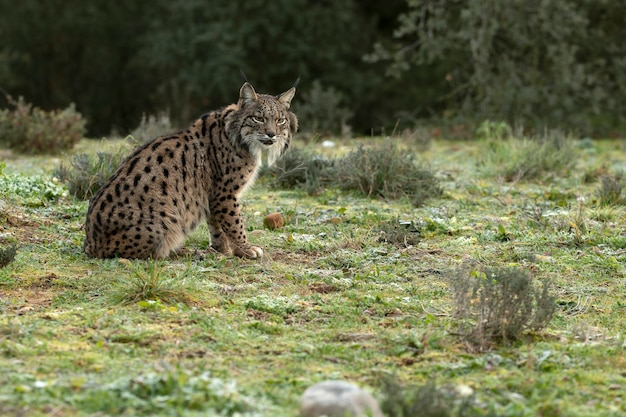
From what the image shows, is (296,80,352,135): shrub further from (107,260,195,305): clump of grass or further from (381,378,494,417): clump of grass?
(381,378,494,417): clump of grass

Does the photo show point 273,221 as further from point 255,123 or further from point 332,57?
point 332,57

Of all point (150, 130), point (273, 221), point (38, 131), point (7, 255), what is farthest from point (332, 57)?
point (7, 255)

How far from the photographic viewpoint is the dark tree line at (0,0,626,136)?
16.9 m

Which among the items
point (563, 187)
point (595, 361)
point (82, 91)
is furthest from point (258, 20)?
point (595, 361)

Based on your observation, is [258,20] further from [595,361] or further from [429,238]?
[595,361]

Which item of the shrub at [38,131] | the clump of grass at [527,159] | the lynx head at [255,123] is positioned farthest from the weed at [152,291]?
the shrub at [38,131]

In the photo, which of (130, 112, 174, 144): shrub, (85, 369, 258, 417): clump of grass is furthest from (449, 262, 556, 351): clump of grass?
(130, 112, 174, 144): shrub

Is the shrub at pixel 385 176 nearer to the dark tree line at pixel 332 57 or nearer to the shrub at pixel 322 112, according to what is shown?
the shrub at pixel 322 112

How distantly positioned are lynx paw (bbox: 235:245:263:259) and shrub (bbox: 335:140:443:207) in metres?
2.70

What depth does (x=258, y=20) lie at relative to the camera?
20984 mm

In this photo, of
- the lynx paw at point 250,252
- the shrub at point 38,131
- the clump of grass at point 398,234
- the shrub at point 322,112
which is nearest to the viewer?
the lynx paw at point 250,252

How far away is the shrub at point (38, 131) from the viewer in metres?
12.7

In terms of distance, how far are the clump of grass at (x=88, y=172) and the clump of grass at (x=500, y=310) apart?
14.9 feet

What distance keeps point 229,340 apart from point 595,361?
2139 millimetres
